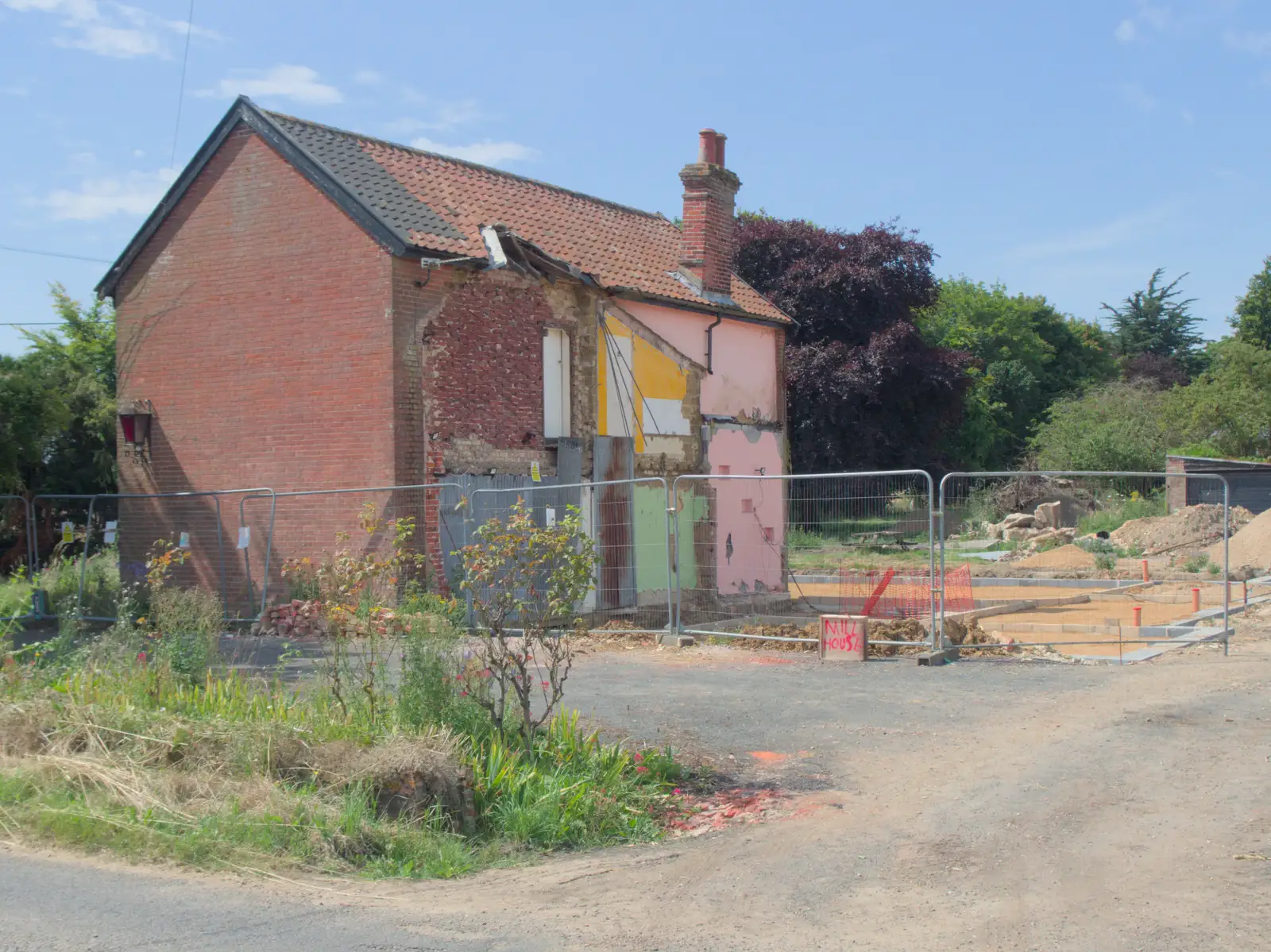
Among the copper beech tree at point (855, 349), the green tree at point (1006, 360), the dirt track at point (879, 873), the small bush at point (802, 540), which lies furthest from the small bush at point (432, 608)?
the green tree at point (1006, 360)

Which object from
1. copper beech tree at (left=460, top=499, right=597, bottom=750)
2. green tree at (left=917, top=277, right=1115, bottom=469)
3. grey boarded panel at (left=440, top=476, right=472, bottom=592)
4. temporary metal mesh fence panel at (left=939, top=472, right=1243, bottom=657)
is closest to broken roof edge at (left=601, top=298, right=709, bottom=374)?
grey boarded panel at (left=440, top=476, right=472, bottom=592)

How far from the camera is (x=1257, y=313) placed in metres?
54.7

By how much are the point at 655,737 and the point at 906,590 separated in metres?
7.38

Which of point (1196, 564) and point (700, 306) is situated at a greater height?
point (700, 306)

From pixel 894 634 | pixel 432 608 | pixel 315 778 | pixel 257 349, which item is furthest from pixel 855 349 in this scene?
pixel 315 778

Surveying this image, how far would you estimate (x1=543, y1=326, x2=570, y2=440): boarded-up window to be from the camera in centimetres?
1880

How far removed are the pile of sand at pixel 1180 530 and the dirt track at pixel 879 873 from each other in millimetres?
23279

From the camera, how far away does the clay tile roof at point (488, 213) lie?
57.7 feet

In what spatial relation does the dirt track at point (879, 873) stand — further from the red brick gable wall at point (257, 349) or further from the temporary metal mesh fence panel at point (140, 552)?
the temporary metal mesh fence panel at point (140, 552)

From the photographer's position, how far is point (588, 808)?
7020 mm

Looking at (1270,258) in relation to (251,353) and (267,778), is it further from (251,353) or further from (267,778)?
(267,778)

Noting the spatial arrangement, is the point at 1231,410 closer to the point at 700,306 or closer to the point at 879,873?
the point at 700,306

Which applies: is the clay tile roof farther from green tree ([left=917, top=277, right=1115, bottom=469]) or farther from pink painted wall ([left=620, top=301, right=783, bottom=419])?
green tree ([left=917, top=277, right=1115, bottom=469])

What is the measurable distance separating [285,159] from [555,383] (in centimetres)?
533
